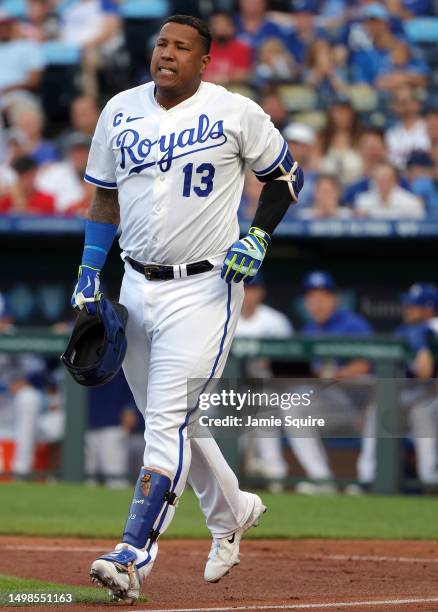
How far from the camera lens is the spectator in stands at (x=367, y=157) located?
977 centimetres

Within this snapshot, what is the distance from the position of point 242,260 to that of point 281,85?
744cm

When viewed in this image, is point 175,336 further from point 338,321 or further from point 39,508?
point 338,321

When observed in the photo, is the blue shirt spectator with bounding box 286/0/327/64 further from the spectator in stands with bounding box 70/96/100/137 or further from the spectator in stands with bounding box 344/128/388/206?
the spectator in stands with bounding box 70/96/100/137

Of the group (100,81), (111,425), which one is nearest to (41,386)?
(111,425)

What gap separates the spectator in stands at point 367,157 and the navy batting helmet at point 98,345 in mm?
5796

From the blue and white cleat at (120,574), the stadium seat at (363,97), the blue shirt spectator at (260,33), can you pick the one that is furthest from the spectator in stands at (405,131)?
the blue and white cleat at (120,574)

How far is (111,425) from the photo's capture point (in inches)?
340

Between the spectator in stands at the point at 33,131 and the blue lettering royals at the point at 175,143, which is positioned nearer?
the blue lettering royals at the point at 175,143

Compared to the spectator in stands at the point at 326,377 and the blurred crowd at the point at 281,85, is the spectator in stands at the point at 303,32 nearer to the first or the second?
the blurred crowd at the point at 281,85

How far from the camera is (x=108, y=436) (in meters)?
8.61

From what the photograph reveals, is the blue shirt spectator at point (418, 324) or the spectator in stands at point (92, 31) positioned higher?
the spectator in stands at point (92, 31)

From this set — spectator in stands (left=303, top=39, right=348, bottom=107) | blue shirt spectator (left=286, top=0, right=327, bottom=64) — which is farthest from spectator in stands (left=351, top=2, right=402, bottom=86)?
blue shirt spectator (left=286, top=0, right=327, bottom=64)

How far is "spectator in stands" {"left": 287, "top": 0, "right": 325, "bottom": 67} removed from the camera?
11.4 meters

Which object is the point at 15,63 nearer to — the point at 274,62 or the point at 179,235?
Result: the point at 274,62
